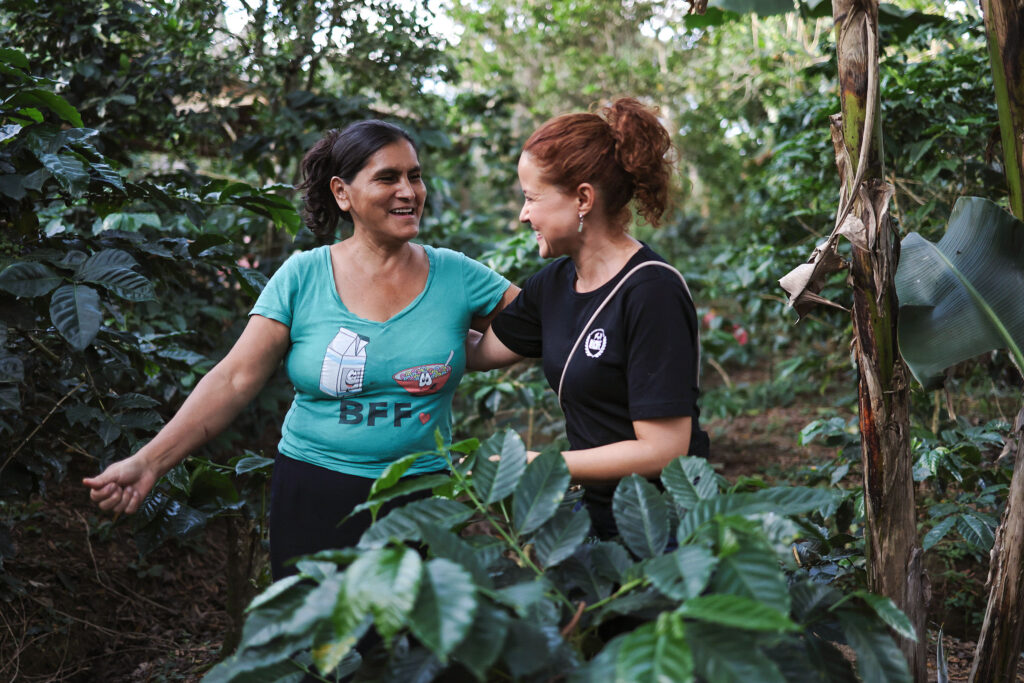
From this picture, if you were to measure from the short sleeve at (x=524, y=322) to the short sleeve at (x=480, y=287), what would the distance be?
105 millimetres

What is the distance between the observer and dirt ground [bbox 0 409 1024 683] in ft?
9.61

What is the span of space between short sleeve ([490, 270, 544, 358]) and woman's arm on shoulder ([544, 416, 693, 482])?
0.44 metres

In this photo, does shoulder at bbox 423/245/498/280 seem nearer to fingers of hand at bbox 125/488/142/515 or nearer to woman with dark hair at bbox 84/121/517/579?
woman with dark hair at bbox 84/121/517/579

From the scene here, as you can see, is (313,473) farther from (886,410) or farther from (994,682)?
(994,682)

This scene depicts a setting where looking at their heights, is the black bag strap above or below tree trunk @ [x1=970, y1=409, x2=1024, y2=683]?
above

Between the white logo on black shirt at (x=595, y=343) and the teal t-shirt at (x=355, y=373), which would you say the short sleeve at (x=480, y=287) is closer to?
the teal t-shirt at (x=355, y=373)

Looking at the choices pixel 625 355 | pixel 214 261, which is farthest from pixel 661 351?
pixel 214 261

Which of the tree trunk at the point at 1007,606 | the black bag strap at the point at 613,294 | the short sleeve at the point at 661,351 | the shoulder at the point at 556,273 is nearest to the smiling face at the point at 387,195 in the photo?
the shoulder at the point at 556,273

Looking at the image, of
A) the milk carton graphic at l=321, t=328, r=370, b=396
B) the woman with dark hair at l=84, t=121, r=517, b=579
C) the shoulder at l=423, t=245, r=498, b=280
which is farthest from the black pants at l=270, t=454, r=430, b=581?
the shoulder at l=423, t=245, r=498, b=280

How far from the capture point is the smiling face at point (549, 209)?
5.85ft

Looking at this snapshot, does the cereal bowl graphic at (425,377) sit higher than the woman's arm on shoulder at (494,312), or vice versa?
the woman's arm on shoulder at (494,312)

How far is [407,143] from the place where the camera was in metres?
2.14

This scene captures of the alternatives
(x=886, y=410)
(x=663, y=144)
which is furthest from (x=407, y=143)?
(x=886, y=410)

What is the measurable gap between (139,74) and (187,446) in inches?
99.3
